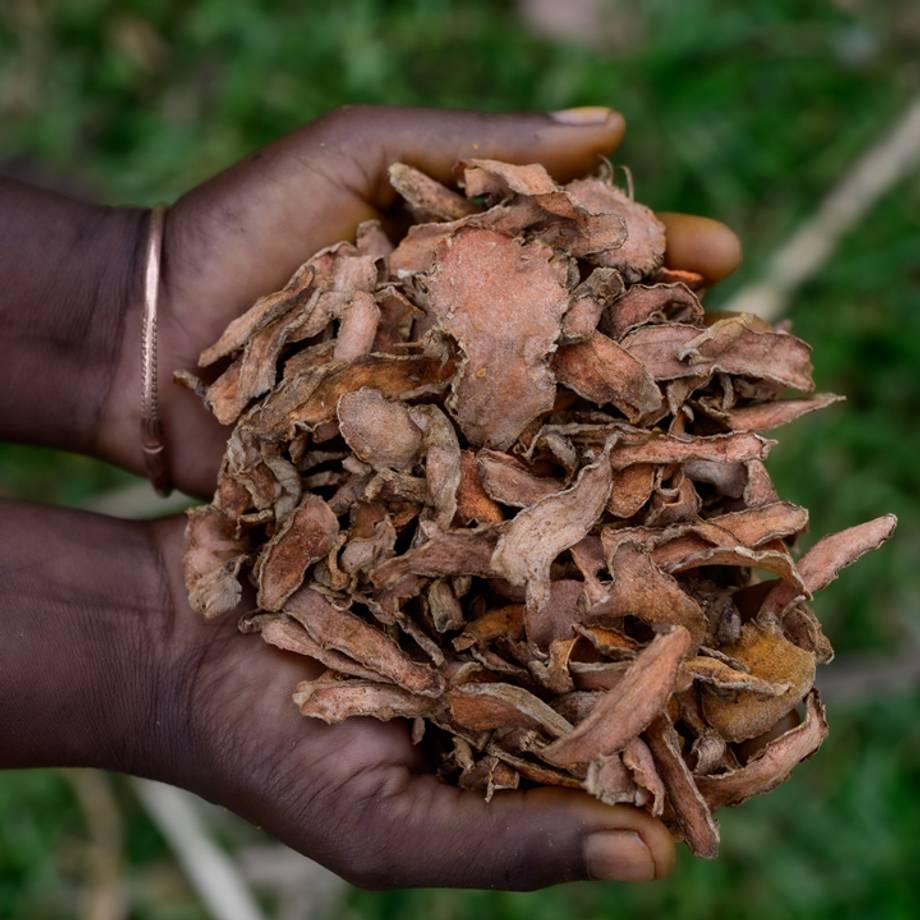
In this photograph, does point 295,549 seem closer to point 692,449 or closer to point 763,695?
point 692,449

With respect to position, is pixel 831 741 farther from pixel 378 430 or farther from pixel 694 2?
pixel 694 2

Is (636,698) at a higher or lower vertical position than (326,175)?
lower

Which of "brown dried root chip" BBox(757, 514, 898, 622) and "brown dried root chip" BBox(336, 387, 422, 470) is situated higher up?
"brown dried root chip" BBox(336, 387, 422, 470)

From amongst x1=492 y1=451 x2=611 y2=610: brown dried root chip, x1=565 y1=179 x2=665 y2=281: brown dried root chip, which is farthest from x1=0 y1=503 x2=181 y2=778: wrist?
x1=565 y1=179 x2=665 y2=281: brown dried root chip

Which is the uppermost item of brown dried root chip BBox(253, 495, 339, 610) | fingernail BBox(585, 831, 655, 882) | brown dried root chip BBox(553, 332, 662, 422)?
brown dried root chip BBox(553, 332, 662, 422)

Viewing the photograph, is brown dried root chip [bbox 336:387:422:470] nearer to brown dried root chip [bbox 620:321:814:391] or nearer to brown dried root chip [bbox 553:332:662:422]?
brown dried root chip [bbox 553:332:662:422]

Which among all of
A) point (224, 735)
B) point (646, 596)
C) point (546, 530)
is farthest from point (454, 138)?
point (224, 735)
